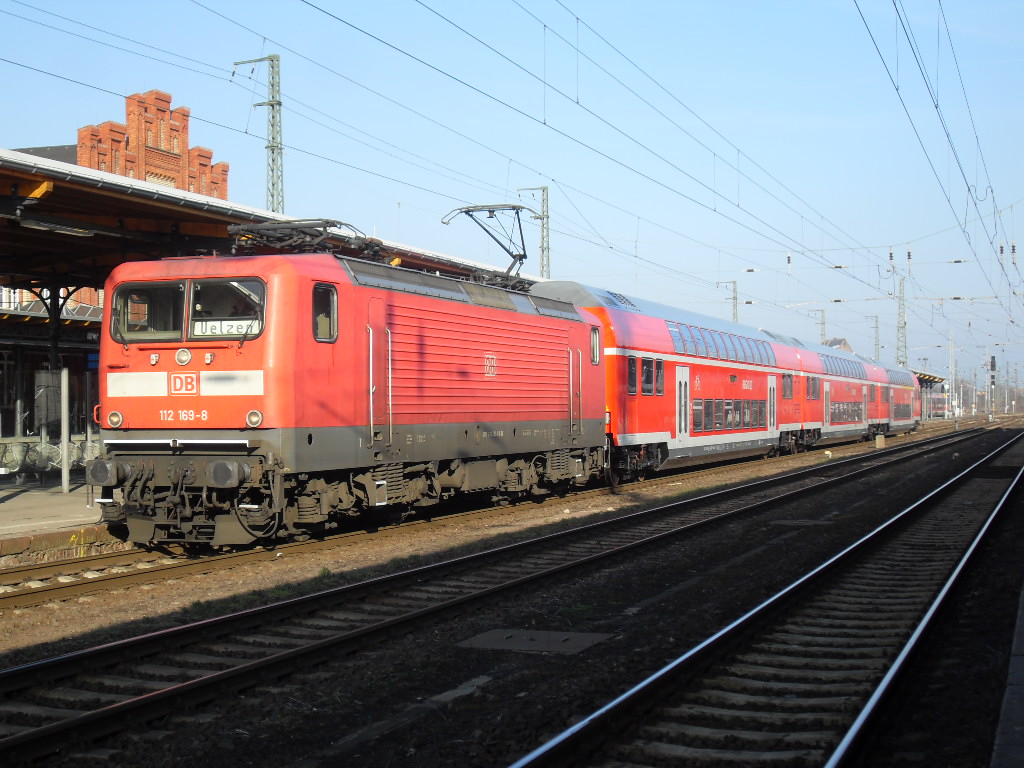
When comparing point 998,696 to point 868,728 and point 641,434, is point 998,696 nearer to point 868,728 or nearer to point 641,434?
point 868,728

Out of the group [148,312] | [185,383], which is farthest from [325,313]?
[148,312]

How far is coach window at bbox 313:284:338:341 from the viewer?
456 inches

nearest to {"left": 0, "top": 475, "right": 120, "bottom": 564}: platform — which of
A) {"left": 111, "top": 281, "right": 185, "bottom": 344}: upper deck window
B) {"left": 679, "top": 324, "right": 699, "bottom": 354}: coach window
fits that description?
{"left": 111, "top": 281, "right": 185, "bottom": 344}: upper deck window

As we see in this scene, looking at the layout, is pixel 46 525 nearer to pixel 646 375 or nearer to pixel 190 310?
pixel 190 310

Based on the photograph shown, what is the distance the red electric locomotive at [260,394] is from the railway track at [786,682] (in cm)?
564

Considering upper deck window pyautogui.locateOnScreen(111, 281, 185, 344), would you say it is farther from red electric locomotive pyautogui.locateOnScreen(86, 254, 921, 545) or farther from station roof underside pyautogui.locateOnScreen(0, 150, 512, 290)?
station roof underside pyautogui.locateOnScreen(0, 150, 512, 290)

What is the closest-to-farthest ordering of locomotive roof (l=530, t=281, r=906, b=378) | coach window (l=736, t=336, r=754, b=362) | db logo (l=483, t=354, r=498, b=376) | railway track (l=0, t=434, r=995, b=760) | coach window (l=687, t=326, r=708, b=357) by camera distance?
railway track (l=0, t=434, r=995, b=760) → db logo (l=483, t=354, r=498, b=376) → locomotive roof (l=530, t=281, r=906, b=378) → coach window (l=687, t=326, r=708, b=357) → coach window (l=736, t=336, r=754, b=362)

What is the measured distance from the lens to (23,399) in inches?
945

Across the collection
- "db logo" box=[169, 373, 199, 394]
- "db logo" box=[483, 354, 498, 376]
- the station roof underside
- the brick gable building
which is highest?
the brick gable building

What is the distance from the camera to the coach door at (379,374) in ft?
40.8

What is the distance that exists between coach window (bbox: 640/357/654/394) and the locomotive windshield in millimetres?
11389

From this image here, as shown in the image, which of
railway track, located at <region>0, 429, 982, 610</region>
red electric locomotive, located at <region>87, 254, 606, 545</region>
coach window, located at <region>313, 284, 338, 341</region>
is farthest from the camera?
coach window, located at <region>313, 284, 338, 341</region>

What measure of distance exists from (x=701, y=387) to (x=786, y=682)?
1802 cm

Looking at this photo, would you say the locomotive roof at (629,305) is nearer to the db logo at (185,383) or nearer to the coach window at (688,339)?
the coach window at (688,339)
